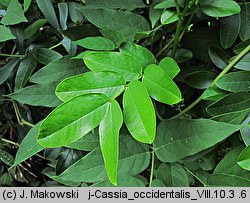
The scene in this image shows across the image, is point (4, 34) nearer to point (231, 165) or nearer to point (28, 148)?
point (28, 148)

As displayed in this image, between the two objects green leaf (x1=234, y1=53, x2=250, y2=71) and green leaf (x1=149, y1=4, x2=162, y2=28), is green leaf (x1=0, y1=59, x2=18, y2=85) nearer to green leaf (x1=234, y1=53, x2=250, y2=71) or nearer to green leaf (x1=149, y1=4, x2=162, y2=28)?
green leaf (x1=149, y1=4, x2=162, y2=28)

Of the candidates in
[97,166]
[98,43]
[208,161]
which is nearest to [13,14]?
[98,43]

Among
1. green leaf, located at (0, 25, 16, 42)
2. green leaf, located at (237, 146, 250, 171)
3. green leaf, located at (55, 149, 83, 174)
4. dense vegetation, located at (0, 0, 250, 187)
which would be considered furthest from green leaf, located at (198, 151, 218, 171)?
green leaf, located at (0, 25, 16, 42)

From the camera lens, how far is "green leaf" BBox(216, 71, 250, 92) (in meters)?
0.42

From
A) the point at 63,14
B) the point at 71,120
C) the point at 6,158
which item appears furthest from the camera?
the point at 6,158

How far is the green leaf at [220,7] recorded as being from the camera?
40 cm

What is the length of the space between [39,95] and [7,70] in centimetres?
10

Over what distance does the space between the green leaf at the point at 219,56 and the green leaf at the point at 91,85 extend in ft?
0.59

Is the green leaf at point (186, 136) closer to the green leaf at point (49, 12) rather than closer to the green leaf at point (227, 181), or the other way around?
the green leaf at point (227, 181)

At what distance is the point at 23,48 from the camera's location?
54cm

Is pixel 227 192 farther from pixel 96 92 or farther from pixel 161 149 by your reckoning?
pixel 96 92

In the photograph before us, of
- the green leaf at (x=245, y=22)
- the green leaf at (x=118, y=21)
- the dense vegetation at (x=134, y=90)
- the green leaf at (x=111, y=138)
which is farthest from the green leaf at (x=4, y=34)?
the green leaf at (x=245, y=22)

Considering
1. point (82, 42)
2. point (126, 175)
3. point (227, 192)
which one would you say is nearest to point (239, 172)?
point (227, 192)

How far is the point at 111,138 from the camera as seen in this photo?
1.05 ft
